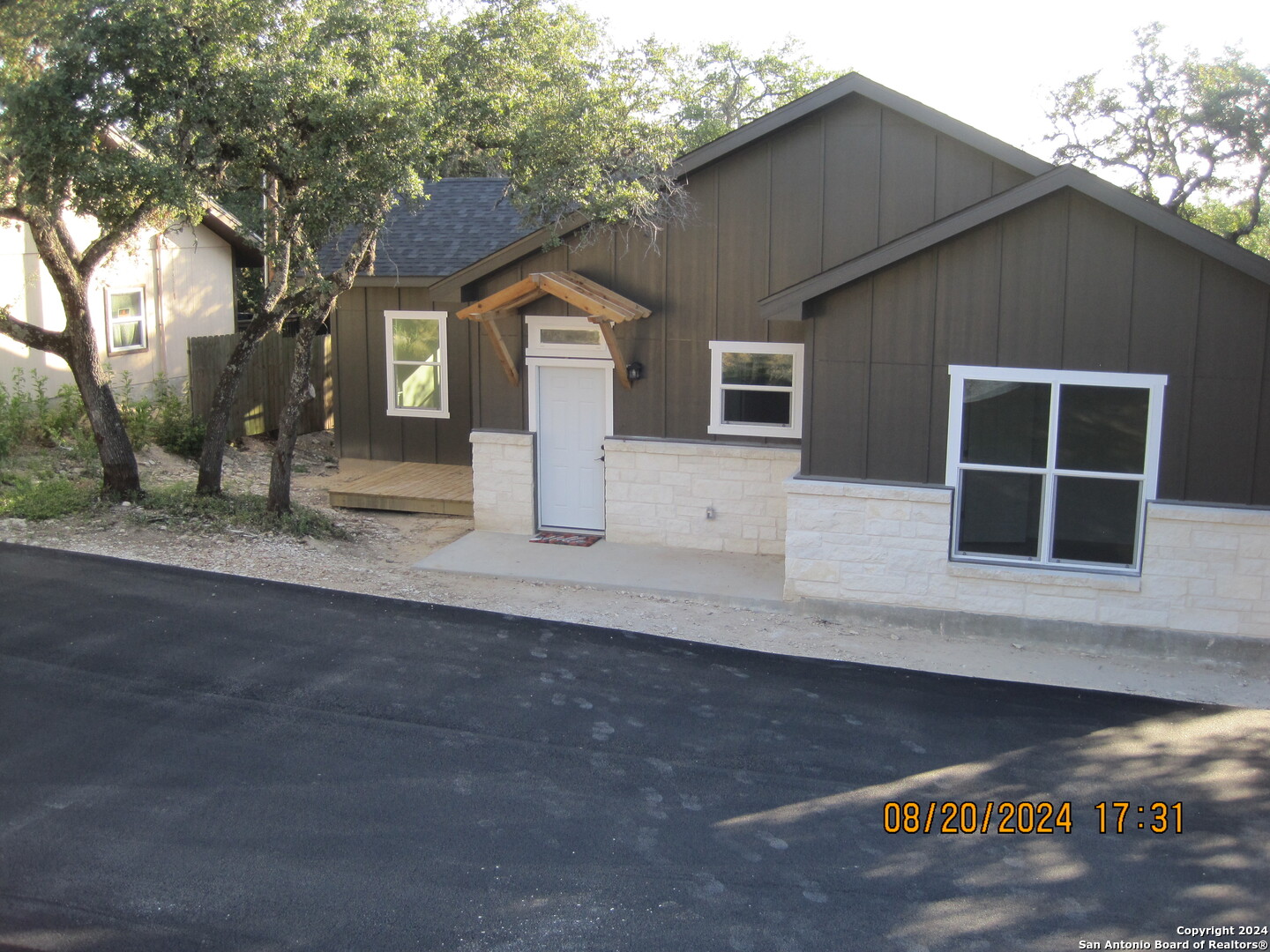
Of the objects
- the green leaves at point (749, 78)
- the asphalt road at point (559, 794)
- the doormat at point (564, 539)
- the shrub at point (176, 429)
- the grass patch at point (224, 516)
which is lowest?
the asphalt road at point (559, 794)

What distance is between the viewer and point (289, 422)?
13070mm

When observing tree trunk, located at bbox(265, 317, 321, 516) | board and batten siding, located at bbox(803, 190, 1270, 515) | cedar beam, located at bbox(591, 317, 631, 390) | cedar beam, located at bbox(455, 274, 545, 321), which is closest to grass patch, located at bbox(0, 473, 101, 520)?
tree trunk, located at bbox(265, 317, 321, 516)

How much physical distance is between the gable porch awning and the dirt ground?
259cm

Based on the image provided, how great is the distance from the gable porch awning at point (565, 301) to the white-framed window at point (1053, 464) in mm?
3743

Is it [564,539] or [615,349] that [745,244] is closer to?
[615,349]

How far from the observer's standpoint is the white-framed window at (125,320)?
18.7 metres

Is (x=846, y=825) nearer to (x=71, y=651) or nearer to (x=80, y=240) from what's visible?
(x=71, y=651)

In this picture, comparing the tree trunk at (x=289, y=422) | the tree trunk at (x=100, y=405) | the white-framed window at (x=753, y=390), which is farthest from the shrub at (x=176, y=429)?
the white-framed window at (x=753, y=390)

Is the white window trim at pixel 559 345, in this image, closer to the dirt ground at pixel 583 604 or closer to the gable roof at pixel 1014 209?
the dirt ground at pixel 583 604

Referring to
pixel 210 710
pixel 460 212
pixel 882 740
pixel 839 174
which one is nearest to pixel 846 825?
pixel 882 740

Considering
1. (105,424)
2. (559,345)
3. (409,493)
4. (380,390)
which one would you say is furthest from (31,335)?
(559,345)

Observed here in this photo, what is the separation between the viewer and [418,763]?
7.03m

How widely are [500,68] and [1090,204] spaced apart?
20.3ft

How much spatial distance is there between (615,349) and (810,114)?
125 inches
